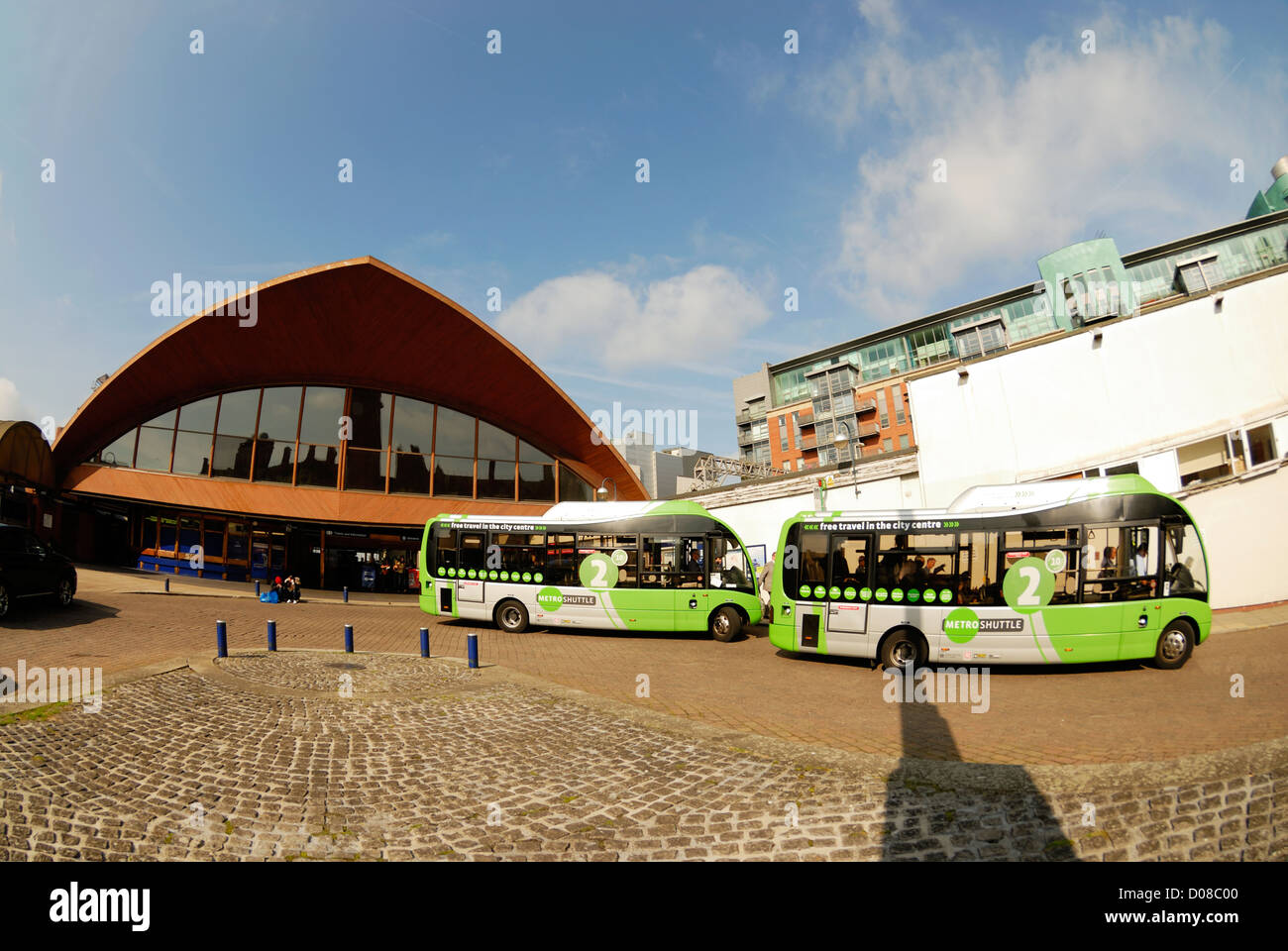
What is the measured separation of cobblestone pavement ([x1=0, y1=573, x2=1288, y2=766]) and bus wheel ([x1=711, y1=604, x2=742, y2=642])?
0.41 metres

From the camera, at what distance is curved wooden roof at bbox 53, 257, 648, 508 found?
77.2 feet

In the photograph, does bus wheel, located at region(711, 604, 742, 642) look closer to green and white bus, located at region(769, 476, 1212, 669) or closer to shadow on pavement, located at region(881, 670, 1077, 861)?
green and white bus, located at region(769, 476, 1212, 669)

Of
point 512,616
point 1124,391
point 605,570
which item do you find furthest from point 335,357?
point 1124,391

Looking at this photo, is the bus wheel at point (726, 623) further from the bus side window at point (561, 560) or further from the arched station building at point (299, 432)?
the arched station building at point (299, 432)

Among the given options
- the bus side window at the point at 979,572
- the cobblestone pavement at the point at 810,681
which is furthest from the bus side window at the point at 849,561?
the cobblestone pavement at the point at 810,681

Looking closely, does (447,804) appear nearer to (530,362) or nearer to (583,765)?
(583,765)

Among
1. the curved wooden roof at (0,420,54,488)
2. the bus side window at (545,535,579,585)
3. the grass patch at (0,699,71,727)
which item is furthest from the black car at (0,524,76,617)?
the curved wooden roof at (0,420,54,488)

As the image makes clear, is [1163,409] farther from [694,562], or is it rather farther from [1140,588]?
[694,562]

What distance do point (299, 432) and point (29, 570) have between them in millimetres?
13772

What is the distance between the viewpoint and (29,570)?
496 inches

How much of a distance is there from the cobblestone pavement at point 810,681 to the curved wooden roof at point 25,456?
10674mm

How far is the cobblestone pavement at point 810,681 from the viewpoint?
6.18m

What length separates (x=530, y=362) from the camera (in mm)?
26781
